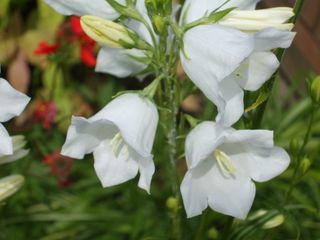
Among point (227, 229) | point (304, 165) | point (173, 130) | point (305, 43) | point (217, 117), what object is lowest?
point (305, 43)

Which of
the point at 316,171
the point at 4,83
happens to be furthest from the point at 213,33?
the point at 316,171

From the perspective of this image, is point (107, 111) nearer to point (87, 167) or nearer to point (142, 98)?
point (142, 98)

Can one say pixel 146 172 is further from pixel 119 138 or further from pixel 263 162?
pixel 263 162

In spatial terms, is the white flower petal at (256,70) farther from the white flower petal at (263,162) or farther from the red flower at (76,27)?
the red flower at (76,27)

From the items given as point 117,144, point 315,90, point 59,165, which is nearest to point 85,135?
point 117,144

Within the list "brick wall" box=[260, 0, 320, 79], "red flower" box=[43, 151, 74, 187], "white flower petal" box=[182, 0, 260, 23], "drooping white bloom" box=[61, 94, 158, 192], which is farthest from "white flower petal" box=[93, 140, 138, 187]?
"brick wall" box=[260, 0, 320, 79]

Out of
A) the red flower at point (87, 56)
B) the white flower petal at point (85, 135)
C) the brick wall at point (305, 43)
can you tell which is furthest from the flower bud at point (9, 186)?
the brick wall at point (305, 43)
